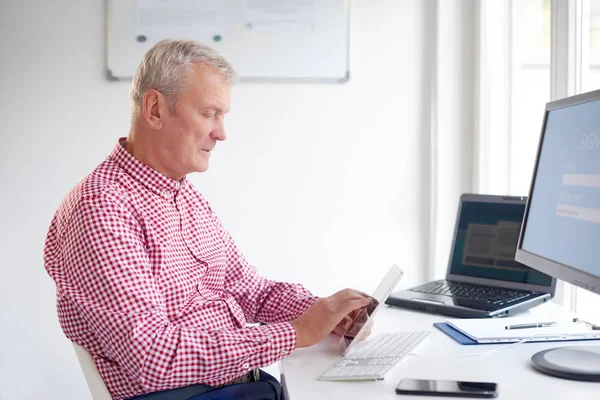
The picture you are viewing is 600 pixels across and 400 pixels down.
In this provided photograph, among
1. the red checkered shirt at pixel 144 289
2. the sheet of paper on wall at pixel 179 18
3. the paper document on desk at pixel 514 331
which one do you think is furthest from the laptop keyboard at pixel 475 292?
the sheet of paper on wall at pixel 179 18

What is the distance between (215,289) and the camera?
5.19 ft

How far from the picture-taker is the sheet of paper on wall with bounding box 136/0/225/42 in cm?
262

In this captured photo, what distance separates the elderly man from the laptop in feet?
1.09

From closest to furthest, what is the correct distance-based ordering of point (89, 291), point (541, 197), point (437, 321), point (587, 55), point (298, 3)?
1. point (89, 291)
2. point (541, 197)
3. point (437, 321)
4. point (587, 55)
5. point (298, 3)

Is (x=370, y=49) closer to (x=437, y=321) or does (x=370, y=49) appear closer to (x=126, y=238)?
(x=437, y=321)

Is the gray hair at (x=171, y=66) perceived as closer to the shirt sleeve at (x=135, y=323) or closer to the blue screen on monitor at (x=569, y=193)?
the shirt sleeve at (x=135, y=323)

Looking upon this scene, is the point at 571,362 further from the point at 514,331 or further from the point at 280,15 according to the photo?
the point at 280,15

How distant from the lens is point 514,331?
53.6 inches

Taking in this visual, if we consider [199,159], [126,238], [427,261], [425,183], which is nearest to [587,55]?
[425,183]

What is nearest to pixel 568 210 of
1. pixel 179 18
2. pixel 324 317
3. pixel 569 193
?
pixel 569 193

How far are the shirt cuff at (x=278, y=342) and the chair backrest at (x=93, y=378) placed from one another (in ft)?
0.95

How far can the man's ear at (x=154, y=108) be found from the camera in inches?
57.5

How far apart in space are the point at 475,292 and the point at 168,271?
0.83m

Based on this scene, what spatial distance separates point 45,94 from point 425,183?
1.55 m
